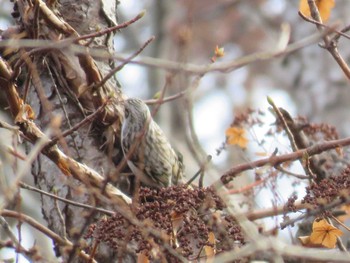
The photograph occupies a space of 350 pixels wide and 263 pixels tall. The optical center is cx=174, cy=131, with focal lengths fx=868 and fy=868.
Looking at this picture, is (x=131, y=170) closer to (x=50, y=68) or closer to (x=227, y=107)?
(x=50, y=68)

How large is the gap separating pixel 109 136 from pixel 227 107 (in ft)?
38.8

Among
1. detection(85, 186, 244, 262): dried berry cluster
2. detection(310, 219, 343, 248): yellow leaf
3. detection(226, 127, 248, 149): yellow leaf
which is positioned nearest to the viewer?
detection(85, 186, 244, 262): dried berry cluster

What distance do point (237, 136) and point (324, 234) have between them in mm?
1299

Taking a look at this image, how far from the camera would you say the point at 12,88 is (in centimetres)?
337

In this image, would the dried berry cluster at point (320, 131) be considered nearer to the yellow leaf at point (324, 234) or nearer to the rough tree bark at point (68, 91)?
the rough tree bark at point (68, 91)

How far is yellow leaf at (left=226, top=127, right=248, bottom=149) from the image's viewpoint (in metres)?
4.44

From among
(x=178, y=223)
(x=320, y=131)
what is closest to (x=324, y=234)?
(x=178, y=223)

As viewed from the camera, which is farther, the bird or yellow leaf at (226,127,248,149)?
yellow leaf at (226,127,248,149)

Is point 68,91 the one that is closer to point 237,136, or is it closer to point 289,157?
point 237,136

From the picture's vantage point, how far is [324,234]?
3.24 metres

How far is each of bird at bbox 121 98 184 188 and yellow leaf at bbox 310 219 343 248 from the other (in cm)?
99

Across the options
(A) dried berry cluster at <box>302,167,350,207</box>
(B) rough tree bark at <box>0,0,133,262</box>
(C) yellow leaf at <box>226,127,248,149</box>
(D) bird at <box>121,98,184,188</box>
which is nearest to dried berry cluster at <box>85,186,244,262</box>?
(A) dried berry cluster at <box>302,167,350,207</box>

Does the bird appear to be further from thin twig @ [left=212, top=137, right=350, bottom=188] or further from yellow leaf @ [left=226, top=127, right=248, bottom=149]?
thin twig @ [left=212, top=137, right=350, bottom=188]

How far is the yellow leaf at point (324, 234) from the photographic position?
3.22 m
